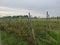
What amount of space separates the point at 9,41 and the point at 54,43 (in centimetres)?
293

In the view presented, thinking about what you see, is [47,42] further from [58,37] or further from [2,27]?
[2,27]

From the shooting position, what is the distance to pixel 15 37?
13539 millimetres

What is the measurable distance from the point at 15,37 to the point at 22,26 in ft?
5.36

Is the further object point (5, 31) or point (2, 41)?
point (5, 31)

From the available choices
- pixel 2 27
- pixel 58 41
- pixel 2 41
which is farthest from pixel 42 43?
pixel 2 27

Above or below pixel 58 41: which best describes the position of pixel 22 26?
above

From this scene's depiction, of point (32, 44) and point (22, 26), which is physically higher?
point (22, 26)

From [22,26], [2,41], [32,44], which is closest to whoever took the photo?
[32,44]

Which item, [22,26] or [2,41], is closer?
[2,41]

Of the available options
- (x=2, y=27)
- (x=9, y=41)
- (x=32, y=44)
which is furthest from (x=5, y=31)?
(x=32, y=44)

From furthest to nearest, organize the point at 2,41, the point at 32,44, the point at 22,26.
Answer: the point at 22,26
the point at 2,41
the point at 32,44

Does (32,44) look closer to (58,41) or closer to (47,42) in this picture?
(47,42)

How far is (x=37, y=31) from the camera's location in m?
14.0

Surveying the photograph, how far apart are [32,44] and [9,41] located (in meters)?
1.60
